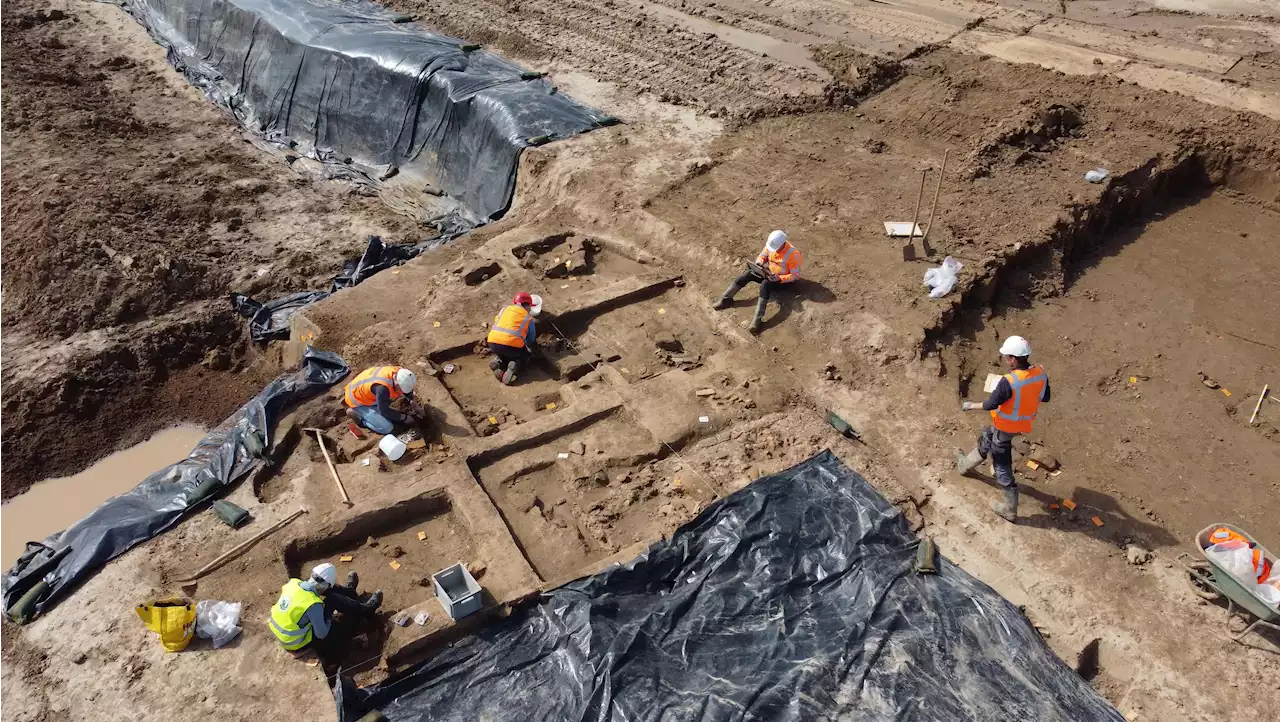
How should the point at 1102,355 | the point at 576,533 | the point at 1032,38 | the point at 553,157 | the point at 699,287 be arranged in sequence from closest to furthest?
the point at 576,533, the point at 1102,355, the point at 699,287, the point at 553,157, the point at 1032,38

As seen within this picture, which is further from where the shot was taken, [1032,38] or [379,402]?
[1032,38]

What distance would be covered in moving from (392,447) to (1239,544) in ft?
20.6

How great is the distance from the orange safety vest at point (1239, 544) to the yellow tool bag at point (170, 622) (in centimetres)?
696

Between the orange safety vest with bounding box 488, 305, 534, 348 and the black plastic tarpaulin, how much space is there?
1.51 metres

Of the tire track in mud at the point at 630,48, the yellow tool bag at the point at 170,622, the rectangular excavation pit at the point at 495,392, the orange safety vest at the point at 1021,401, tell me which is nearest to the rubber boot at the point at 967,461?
the orange safety vest at the point at 1021,401

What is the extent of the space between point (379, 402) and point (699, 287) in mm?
3676

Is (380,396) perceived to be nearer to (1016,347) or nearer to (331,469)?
(331,469)

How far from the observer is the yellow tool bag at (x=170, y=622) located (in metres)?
5.14

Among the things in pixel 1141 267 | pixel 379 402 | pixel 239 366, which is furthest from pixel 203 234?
pixel 1141 267

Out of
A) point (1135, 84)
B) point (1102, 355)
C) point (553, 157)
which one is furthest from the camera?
point (1135, 84)

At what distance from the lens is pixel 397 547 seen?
6152mm

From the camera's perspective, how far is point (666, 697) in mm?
4816

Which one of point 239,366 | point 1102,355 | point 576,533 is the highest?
point 1102,355

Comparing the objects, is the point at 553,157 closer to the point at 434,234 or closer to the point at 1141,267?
the point at 434,234
